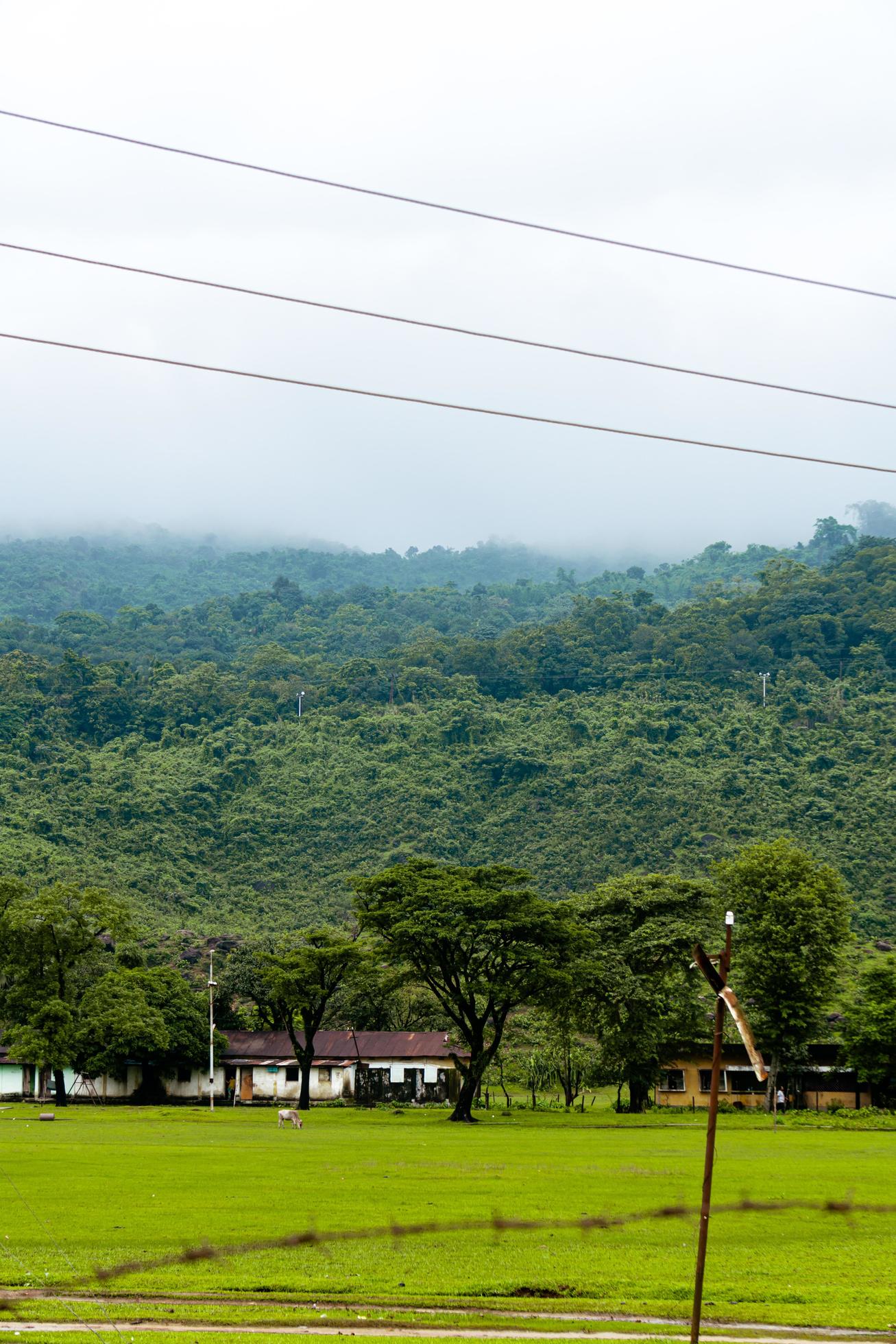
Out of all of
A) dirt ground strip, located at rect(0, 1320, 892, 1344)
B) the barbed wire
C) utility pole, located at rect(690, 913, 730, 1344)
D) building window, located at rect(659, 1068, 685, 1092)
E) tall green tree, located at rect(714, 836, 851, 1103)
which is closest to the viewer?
utility pole, located at rect(690, 913, 730, 1344)

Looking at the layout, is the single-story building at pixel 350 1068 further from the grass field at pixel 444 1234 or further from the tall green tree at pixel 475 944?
the grass field at pixel 444 1234

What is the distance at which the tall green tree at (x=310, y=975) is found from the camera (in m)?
62.9

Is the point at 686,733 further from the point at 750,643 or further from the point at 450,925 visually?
the point at 450,925

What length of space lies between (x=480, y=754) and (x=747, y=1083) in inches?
2341

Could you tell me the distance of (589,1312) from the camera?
14.0m

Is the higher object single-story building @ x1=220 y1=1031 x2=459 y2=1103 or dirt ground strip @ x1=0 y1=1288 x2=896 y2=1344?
dirt ground strip @ x1=0 y1=1288 x2=896 y2=1344

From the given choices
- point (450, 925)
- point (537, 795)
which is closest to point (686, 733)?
point (537, 795)

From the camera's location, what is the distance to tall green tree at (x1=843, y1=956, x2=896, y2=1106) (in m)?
57.3

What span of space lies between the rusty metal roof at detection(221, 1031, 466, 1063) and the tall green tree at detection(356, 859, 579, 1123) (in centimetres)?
1594

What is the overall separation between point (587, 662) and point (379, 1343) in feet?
438

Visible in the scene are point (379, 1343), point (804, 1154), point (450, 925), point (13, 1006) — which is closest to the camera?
point (379, 1343)

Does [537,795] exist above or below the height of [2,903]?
above

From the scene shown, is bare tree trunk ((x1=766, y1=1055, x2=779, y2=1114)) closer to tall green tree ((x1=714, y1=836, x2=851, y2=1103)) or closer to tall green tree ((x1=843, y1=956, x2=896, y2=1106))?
tall green tree ((x1=714, y1=836, x2=851, y2=1103))

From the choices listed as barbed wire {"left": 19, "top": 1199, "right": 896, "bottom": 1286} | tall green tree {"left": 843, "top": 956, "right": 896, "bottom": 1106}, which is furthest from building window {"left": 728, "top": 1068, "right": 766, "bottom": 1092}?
barbed wire {"left": 19, "top": 1199, "right": 896, "bottom": 1286}
